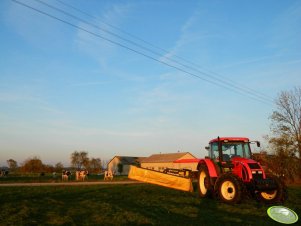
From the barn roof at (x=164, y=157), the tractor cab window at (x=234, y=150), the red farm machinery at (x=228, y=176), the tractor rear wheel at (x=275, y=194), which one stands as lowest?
the tractor rear wheel at (x=275, y=194)

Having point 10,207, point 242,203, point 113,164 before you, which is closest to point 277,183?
point 242,203

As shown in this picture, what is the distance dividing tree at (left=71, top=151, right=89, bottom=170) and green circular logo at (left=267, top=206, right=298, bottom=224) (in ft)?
305

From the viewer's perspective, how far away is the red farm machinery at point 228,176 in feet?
41.1

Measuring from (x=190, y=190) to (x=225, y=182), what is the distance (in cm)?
398

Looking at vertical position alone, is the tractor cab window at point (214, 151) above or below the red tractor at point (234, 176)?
above

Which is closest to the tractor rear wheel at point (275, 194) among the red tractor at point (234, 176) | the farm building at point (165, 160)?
the red tractor at point (234, 176)

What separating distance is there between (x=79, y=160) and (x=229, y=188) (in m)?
91.0

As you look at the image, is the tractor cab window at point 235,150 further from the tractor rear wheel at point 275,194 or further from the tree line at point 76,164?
the tree line at point 76,164

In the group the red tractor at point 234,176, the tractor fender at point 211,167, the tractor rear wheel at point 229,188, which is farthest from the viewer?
the tractor fender at point 211,167

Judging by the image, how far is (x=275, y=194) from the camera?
13.0 m

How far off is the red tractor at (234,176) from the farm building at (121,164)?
209 feet

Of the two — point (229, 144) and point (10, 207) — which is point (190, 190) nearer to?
point (229, 144)

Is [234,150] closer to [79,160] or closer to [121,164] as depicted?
[121,164]

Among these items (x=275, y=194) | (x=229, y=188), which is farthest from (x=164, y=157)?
(x=229, y=188)
